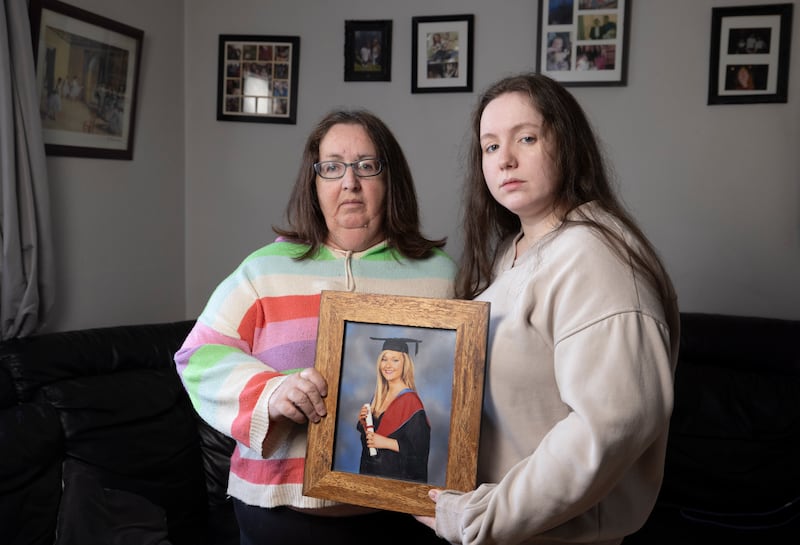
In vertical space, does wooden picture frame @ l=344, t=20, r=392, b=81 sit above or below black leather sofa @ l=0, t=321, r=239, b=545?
above

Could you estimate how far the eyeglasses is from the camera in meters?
1.66

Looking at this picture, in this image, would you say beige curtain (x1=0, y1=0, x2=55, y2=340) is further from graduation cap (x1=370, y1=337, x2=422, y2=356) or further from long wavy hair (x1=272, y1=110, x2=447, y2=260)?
graduation cap (x1=370, y1=337, x2=422, y2=356)

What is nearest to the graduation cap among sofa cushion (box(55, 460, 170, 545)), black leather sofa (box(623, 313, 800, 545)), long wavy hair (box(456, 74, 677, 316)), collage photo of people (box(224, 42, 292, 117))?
long wavy hair (box(456, 74, 677, 316))

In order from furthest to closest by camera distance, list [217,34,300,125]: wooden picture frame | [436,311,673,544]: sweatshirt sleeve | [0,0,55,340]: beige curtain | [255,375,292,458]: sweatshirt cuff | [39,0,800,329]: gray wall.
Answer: [217,34,300,125]: wooden picture frame
[39,0,800,329]: gray wall
[0,0,55,340]: beige curtain
[255,375,292,458]: sweatshirt cuff
[436,311,673,544]: sweatshirt sleeve

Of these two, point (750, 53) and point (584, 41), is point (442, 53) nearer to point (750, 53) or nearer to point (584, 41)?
point (584, 41)

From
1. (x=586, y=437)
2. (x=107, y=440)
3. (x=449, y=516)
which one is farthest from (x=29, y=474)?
(x=586, y=437)

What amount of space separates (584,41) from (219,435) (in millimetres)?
2380

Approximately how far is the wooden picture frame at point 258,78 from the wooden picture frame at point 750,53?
1.98 m

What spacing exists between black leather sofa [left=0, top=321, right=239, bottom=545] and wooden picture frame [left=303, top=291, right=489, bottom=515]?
0.75 metres

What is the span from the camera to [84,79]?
3.00 m

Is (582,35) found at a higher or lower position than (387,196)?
higher

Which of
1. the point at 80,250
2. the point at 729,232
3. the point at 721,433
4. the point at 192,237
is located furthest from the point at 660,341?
the point at 192,237

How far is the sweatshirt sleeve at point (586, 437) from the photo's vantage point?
3.54 ft

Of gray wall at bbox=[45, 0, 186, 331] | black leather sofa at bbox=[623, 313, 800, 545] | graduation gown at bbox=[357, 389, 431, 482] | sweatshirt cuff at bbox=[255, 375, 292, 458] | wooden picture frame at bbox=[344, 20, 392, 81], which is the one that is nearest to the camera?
graduation gown at bbox=[357, 389, 431, 482]
